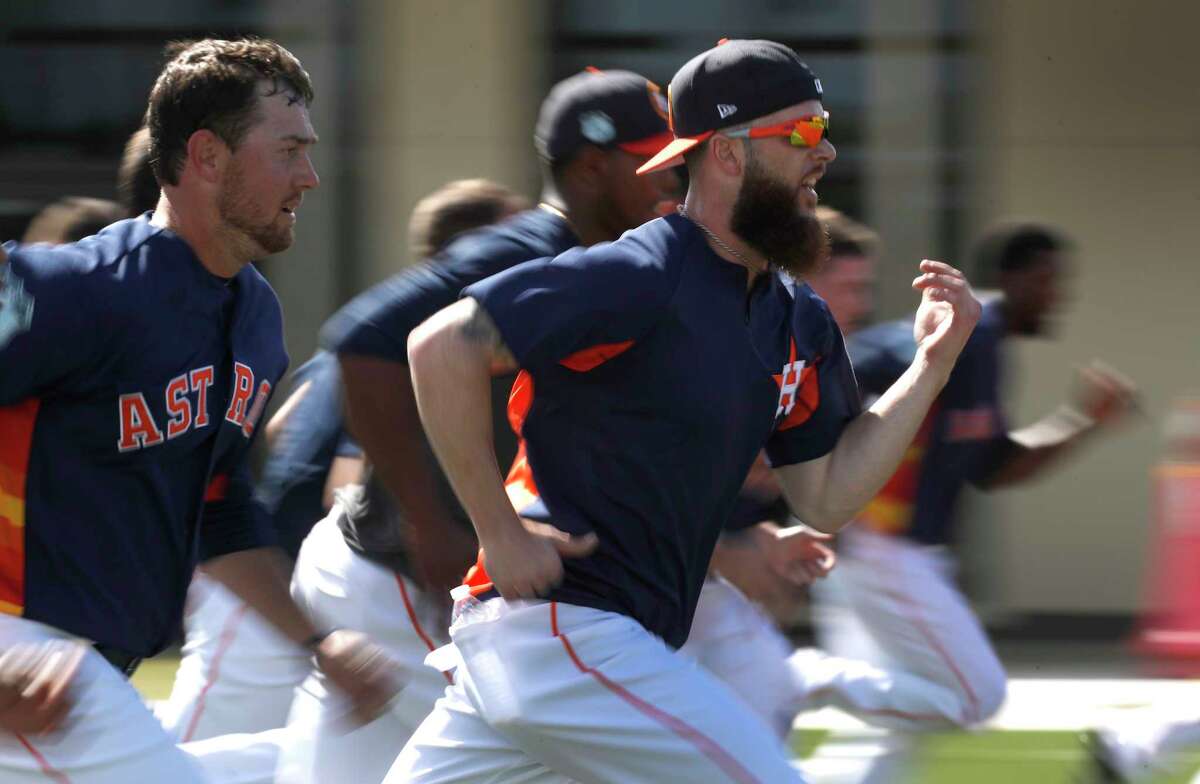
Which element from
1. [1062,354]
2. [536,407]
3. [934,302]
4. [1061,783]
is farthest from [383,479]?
[1062,354]

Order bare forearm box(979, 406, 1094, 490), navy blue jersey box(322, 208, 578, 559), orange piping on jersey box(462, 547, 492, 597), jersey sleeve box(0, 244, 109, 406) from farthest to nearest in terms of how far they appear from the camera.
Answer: bare forearm box(979, 406, 1094, 490) → navy blue jersey box(322, 208, 578, 559) → orange piping on jersey box(462, 547, 492, 597) → jersey sleeve box(0, 244, 109, 406)

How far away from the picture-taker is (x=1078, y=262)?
848 cm

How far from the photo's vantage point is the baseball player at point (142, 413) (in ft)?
10.1

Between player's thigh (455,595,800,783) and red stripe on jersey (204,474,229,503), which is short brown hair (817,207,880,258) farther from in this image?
player's thigh (455,595,800,783)

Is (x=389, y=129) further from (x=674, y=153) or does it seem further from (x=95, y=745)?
(x=95, y=745)

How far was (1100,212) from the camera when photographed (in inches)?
332

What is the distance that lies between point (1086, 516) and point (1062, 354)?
0.71m

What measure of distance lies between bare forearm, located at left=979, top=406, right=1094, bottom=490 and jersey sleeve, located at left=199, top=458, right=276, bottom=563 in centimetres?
259

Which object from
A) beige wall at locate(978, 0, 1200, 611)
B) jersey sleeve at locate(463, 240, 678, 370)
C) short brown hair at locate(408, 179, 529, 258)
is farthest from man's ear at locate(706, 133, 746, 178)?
beige wall at locate(978, 0, 1200, 611)

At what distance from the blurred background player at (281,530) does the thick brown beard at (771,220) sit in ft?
3.81

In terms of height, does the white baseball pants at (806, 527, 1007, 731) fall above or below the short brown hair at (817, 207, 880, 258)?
below

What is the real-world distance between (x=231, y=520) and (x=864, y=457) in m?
1.22

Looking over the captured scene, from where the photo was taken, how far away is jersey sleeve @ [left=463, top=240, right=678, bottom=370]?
10.2 ft

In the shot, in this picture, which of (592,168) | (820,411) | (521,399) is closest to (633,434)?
(521,399)
